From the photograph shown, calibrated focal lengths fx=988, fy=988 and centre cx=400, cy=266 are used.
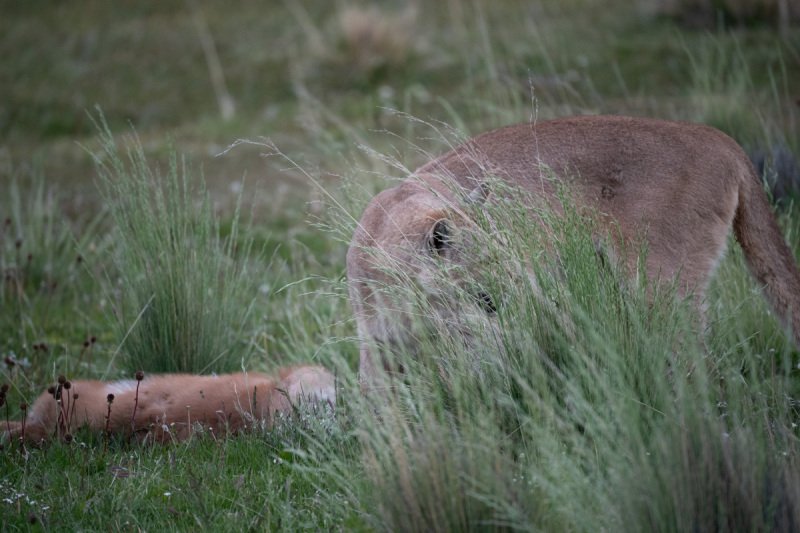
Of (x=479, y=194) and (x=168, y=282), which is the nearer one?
(x=479, y=194)

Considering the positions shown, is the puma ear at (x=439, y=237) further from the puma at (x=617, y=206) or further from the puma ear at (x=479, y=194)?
the puma ear at (x=479, y=194)

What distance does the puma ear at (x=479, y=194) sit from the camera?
3854mm

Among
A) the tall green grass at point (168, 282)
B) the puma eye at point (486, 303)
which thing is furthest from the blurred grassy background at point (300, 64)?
the puma eye at point (486, 303)

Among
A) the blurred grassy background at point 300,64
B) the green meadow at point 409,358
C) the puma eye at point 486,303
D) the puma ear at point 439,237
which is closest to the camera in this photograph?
the green meadow at point 409,358

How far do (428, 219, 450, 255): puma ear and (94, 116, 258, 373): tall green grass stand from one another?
1.45 metres

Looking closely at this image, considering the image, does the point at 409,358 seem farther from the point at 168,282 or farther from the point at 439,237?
the point at 168,282

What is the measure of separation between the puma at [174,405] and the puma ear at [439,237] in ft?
2.77

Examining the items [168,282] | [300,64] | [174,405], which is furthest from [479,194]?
[300,64]

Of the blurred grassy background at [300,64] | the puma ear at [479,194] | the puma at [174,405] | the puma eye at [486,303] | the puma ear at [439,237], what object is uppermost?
the puma ear at [479,194]

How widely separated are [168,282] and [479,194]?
6.25 feet

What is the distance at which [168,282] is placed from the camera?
5.04 metres

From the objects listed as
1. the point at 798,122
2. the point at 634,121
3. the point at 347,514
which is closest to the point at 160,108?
the point at 798,122

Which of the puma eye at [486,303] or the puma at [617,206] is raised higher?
the puma at [617,206]

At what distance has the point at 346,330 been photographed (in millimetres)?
5469
